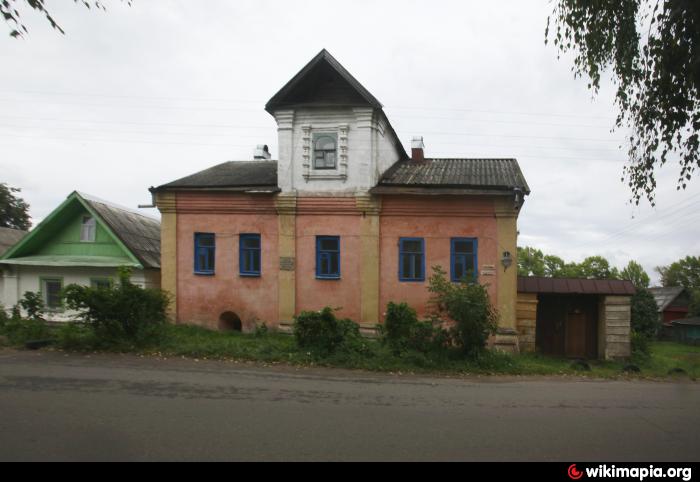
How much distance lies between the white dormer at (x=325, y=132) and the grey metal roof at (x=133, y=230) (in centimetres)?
628

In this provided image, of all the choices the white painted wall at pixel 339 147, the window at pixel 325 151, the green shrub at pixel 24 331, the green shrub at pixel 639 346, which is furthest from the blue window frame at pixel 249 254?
the green shrub at pixel 639 346

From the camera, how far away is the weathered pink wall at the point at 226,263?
48.6ft

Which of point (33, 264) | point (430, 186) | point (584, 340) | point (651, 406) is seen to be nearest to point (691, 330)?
point (584, 340)

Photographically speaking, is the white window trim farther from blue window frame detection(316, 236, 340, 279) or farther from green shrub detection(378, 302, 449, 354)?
green shrub detection(378, 302, 449, 354)

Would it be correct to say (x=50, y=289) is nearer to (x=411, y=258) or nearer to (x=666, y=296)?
(x=411, y=258)

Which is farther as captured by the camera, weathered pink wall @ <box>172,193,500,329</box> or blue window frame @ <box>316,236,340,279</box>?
blue window frame @ <box>316,236,340,279</box>

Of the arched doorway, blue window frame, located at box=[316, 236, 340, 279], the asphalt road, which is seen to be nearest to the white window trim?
blue window frame, located at box=[316, 236, 340, 279]

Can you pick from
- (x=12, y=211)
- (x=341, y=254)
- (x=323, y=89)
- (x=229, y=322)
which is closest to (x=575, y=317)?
(x=341, y=254)

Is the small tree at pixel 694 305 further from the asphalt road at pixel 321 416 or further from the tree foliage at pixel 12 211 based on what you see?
the tree foliage at pixel 12 211

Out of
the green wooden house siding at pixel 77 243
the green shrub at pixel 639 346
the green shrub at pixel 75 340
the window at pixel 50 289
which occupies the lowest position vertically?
the green shrub at pixel 639 346

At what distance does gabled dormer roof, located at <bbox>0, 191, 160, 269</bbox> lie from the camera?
1691 centimetres

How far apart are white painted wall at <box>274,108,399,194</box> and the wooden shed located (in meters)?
5.86

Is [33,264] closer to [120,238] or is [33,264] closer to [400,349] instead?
[120,238]

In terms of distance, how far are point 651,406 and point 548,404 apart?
1.60 m
